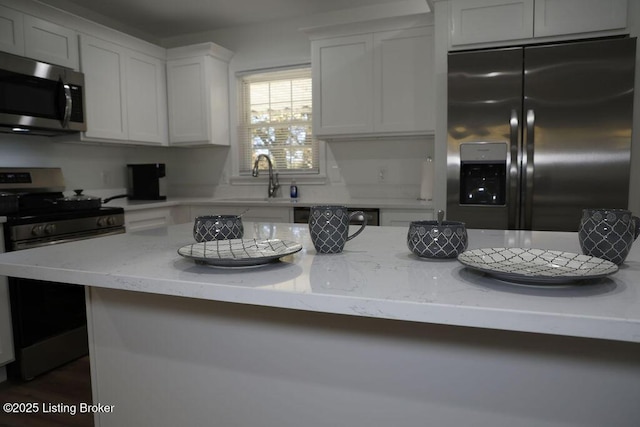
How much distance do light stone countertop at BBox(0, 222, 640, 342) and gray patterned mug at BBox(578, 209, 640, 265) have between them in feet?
0.14

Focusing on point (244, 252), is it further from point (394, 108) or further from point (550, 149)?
point (394, 108)

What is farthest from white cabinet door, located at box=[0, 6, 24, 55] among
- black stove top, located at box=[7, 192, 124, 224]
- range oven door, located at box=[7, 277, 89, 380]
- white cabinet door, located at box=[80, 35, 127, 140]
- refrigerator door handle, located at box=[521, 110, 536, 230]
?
refrigerator door handle, located at box=[521, 110, 536, 230]

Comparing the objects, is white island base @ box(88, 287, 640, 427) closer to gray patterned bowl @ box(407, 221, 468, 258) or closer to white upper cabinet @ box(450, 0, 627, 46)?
gray patterned bowl @ box(407, 221, 468, 258)

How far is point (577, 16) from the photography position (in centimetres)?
254

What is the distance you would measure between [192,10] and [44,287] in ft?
8.37

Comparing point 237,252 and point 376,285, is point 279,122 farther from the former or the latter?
point 376,285

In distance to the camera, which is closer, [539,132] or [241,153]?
[539,132]

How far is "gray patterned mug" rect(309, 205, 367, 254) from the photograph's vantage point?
3.49 ft

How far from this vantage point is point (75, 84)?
120 inches

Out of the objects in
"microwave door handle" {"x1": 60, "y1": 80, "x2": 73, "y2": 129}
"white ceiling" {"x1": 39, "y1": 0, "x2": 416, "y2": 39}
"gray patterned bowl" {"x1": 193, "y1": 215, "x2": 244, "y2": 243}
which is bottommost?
"gray patterned bowl" {"x1": 193, "y1": 215, "x2": 244, "y2": 243}

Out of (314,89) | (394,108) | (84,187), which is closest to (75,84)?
(84,187)

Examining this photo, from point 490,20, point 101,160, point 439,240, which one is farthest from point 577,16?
point 101,160

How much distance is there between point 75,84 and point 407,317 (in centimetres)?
318

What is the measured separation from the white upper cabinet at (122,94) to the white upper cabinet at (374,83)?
4.82ft
